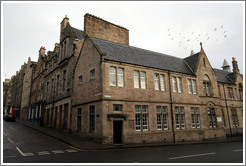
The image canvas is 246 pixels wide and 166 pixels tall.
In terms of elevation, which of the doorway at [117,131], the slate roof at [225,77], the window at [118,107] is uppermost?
the slate roof at [225,77]

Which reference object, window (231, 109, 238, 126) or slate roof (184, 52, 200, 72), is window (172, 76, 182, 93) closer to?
slate roof (184, 52, 200, 72)

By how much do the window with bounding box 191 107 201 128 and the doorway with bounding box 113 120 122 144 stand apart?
11.1 meters

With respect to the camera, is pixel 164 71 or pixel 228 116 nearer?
pixel 164 71

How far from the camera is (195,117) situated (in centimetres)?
2294

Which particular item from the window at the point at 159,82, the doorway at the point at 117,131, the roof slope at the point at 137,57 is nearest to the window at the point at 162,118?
the window at the point at 159,82

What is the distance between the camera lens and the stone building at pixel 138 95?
16.9 m

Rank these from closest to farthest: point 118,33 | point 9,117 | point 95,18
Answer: point 95,18 → point 118,33 → point 9,117

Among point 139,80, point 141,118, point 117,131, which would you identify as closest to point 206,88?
point 139,80

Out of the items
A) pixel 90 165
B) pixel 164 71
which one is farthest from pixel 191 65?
pixel 90 165

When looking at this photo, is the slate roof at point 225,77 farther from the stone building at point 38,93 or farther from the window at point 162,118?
the stone building at point 38,93

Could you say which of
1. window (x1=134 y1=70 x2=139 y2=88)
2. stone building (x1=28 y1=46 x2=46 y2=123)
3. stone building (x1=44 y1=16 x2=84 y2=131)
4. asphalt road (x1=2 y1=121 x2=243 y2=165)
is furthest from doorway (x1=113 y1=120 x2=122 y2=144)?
stone building (x1=28 y1=46 x2=46 y2=123)

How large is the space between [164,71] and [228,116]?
52.9ft

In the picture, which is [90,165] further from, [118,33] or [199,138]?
[118,33]

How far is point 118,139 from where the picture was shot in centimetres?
1666
